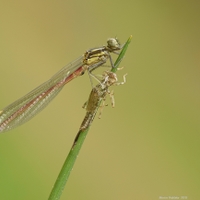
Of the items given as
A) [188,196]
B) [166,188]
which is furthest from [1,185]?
[188,196]

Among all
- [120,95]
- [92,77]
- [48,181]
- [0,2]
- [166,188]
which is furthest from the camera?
[0,2]

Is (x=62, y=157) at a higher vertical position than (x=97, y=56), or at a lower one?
higher

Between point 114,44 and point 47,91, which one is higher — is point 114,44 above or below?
above

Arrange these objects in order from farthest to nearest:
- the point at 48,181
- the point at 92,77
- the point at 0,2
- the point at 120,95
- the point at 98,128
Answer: the point at 0,2 < the point at 120,95 < the point at 98,128 < the point at 48,181 < the point at 92,77

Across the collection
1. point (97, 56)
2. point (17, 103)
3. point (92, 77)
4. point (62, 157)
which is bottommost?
point (17, 103)

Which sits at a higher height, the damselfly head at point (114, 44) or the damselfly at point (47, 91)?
the damselfly head at point (114, 44)

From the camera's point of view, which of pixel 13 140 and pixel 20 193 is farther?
pixel 13 140

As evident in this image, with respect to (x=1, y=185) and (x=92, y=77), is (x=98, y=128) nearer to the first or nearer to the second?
(x=1, y=185)

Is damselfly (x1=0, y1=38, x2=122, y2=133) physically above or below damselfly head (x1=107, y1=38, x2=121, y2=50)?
below
